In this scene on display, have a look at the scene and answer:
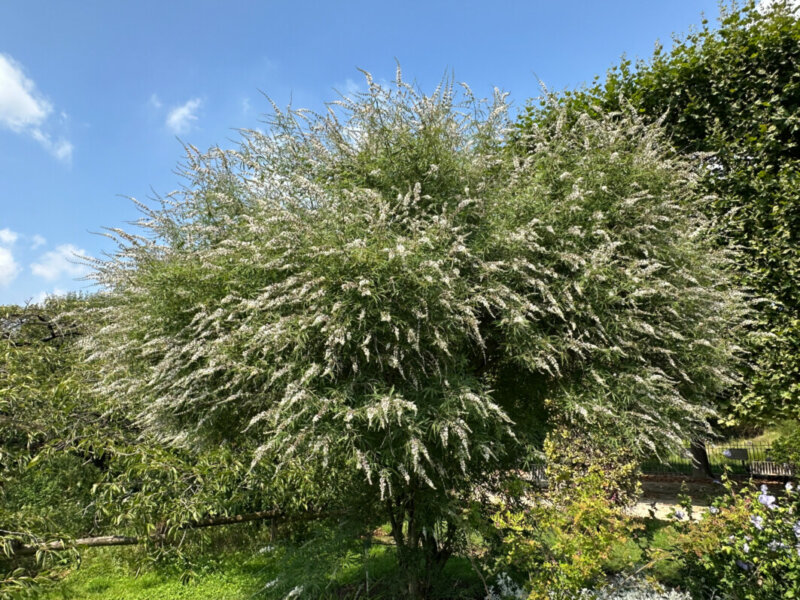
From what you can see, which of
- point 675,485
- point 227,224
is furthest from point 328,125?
point 675,485

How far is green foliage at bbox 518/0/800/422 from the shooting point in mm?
6293

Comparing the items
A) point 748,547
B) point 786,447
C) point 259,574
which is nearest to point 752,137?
point 786,447

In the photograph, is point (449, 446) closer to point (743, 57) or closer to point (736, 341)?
point (736, 341)

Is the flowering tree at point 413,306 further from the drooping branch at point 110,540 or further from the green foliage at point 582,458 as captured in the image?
the drooping branch at point 110,540

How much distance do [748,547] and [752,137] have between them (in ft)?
19.7

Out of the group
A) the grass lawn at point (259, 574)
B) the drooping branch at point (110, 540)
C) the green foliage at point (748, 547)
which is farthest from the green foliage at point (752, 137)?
the drooping branch at point (110, 540)

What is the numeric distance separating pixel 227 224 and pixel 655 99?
710cm

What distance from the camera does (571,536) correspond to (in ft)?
10.6

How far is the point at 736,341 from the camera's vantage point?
20.2 feet

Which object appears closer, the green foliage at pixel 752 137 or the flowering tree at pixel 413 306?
the flowering tree at pixel 413 306

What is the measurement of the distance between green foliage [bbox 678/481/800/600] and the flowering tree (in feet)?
2.37

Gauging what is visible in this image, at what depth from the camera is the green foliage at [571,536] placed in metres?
3.13

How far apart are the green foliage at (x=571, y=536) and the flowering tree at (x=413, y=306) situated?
0.58m

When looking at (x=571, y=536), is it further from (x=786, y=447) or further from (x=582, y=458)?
(x=786, y=447)
